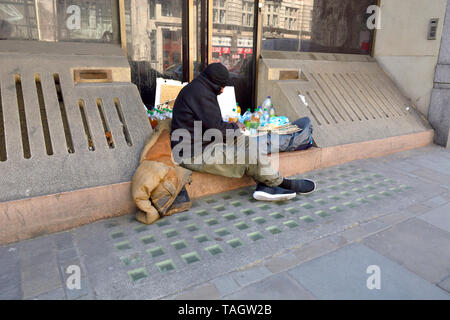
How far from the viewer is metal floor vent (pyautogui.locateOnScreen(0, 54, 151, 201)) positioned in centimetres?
288

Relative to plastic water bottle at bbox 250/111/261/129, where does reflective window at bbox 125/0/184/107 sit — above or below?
above

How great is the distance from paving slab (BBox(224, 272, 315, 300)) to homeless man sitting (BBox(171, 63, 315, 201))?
1329 mm

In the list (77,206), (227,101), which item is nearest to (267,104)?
(227,101)

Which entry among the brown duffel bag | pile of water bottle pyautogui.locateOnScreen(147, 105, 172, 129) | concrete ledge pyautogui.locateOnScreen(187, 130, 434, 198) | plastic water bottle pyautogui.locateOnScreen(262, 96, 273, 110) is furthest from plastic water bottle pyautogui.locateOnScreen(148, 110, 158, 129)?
plastic water bottle pyautogui.locateOnScreen(262, 96, 273, 110)

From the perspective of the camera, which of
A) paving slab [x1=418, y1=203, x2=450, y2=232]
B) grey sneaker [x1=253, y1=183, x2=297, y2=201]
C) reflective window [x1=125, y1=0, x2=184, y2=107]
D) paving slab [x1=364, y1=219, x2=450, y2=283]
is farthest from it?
reflective window [x1=125, y1=0, x2=184, y2=107]

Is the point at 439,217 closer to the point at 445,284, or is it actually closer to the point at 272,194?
the point at 445,284

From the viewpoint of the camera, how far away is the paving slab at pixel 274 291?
6.77 ft

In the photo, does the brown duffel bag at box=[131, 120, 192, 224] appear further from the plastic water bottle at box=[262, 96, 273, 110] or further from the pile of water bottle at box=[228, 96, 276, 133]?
the plastic water bottle at box=[262, 96, 273, 110]

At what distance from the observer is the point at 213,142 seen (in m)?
3.46

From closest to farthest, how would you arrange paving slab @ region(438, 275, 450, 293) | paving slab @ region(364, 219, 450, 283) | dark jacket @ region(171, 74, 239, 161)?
1. paving slab @ region(438, 275, 450, 293)
2. paving slab @ region(364, 219, 450, 283)
3. dark jacket @ region(171, 74, 239, 161)

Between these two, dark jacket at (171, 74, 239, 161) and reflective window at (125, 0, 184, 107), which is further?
reflective window at (125, 0, 184, 107)

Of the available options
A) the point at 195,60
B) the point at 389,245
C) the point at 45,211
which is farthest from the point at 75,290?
the point at 195,60

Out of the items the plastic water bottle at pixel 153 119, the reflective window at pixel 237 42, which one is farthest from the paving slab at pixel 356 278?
the reflective window at pixel 237 42

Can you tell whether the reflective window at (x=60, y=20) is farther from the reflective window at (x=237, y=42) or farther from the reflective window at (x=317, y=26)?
the reflective window at (x=317, y=26)
